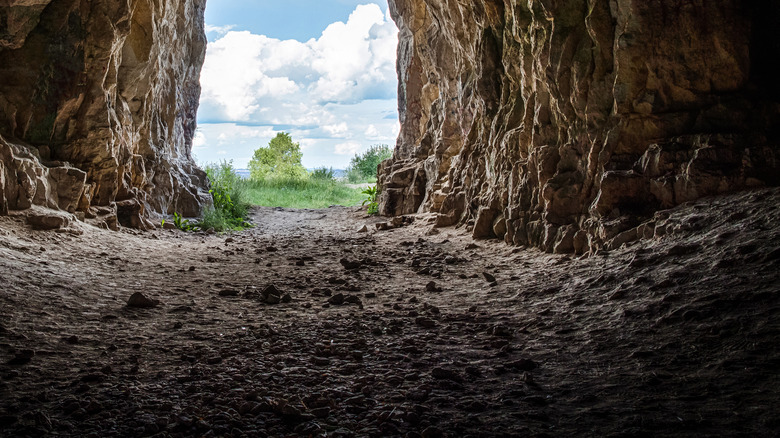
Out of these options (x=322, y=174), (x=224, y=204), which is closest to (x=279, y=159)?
(x=322, y=174)

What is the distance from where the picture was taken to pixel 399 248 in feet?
24.0

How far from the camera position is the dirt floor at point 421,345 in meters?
2.06

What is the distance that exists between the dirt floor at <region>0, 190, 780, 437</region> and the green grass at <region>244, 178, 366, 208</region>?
12242 mm

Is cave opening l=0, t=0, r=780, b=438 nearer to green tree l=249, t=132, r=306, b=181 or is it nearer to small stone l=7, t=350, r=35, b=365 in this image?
small stone l=7, t=350, r=35, b=365

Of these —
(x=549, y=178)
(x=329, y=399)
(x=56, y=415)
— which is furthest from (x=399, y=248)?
(x=56, y=415)

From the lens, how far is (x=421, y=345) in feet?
10.2

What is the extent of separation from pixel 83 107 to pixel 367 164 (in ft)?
68.9

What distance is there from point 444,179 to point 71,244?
713 cm

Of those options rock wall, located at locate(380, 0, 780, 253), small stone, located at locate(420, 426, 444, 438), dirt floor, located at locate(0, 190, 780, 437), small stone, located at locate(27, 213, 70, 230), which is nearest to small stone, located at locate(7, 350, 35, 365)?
dirt floor, located at locate(0, 190, 780, 437)

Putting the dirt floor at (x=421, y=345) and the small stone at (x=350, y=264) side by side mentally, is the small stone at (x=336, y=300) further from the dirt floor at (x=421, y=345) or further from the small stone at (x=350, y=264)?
the small stone at (x=350, y=264)

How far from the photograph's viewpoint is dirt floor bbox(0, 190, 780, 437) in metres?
2.06

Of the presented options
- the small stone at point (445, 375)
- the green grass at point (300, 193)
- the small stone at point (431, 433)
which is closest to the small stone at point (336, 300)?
the small stone at point (445, 375)

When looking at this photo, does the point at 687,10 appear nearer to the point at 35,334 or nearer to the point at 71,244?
the point at 35,334

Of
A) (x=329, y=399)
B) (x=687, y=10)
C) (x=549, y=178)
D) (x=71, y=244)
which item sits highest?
(x=687, y=10)
